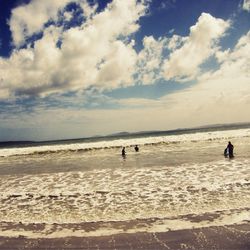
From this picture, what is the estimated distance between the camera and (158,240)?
882 cm

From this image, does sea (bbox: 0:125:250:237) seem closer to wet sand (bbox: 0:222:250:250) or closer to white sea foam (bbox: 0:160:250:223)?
white sea foam (bbox: 0:160:250:223)

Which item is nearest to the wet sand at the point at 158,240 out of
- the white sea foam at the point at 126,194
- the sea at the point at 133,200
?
the sea at the point at 133,200

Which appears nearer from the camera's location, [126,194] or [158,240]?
[158,240]

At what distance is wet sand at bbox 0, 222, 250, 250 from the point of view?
8281 mm

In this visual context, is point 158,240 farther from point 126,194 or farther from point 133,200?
point 126,194

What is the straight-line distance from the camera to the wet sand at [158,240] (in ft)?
27.2

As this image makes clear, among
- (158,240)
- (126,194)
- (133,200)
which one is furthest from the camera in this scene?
(126,194)

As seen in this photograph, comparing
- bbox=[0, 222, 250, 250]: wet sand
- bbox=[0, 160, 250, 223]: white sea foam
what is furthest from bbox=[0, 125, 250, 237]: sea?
bbox=[0, 222, 250, 250]: wet sand

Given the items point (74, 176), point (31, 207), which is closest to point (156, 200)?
point (31, 207)

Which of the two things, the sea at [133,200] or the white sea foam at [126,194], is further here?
the white sea foam at [126,194]

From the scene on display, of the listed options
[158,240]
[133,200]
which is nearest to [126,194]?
[133,200]

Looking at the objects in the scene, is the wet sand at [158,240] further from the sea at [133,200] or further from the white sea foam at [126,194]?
the white sea foam at [126,194]

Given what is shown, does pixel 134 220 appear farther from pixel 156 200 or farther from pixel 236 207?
pixel 236 207

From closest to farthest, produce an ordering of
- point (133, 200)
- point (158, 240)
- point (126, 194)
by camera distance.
Result: point (158, 240) → point (133, 200) → point (126, 194)
